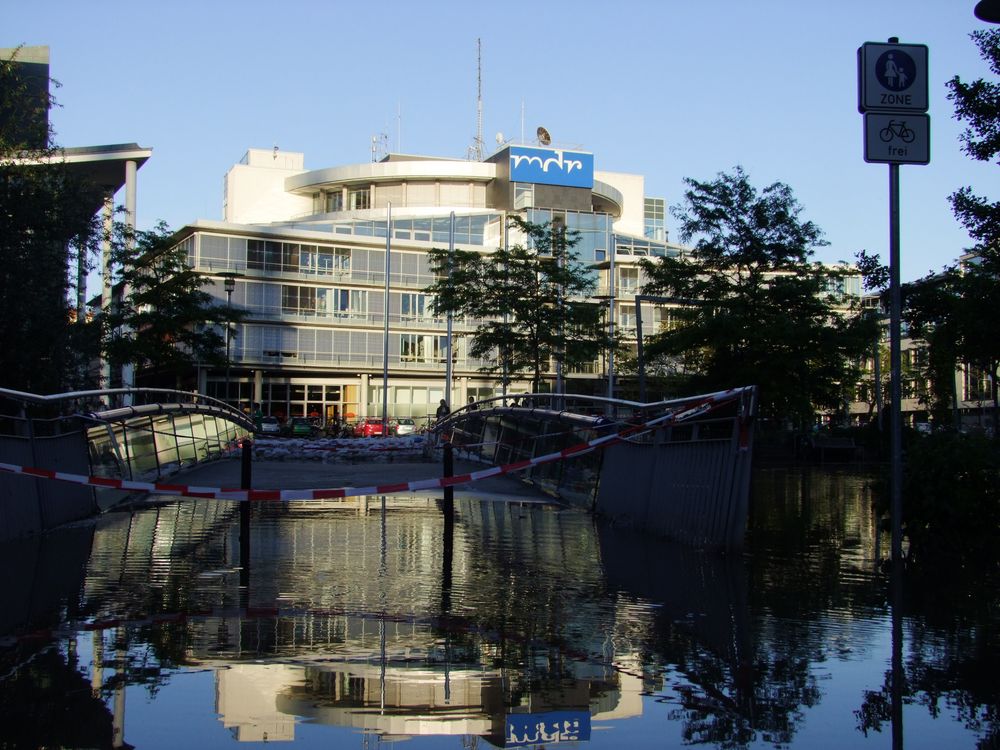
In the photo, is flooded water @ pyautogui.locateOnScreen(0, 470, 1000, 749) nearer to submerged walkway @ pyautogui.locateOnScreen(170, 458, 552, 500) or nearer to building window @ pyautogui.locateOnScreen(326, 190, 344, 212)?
submerged walkway @ pyautogui.locateOnScreen(170, 458, 552, 500)

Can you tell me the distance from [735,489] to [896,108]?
12.4 ft

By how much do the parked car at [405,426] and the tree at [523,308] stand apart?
75.8 feet

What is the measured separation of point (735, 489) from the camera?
10.8 meters

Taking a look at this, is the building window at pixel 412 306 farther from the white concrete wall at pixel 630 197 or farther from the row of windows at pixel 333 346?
the white concrete wall at pixel 630 197

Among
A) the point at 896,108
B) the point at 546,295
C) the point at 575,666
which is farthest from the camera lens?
the point at 546,295

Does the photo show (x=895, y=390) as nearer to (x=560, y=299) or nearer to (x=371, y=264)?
(x=560, y=299)

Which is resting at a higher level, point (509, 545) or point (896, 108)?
point (896, 108)

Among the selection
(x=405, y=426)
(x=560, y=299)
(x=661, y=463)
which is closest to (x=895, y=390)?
(x=661, y=463)

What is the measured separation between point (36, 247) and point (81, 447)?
511cm

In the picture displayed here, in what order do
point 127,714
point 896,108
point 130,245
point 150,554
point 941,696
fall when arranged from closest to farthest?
point 127,714 < point 941,696 < point 896,108 < point 150,554 < point 130,245

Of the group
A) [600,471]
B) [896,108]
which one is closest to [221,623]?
[896,108]

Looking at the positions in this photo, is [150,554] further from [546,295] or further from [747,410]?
[546,295]

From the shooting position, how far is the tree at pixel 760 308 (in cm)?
3222

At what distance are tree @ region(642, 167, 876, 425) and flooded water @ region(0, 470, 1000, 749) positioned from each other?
2097cm
